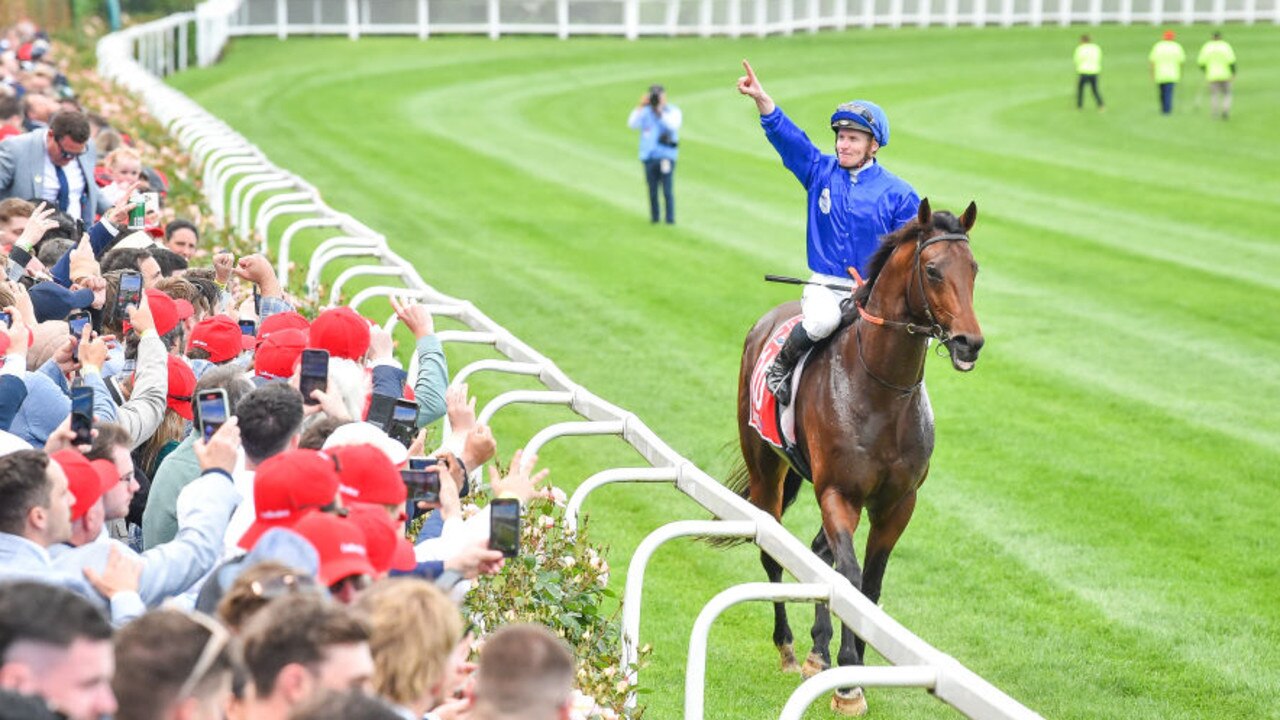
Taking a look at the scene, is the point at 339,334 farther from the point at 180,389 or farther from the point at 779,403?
the point at 779,403

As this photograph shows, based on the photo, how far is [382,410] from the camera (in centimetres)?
606

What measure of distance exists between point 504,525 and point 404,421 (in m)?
1.78

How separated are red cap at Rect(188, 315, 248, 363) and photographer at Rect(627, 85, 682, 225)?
12607 mm

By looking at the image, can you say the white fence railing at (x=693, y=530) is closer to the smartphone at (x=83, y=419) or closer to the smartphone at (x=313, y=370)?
the smartphone at (x=313, y=370)

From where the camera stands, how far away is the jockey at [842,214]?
759cm

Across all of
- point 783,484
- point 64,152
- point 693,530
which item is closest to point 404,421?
point 693,530

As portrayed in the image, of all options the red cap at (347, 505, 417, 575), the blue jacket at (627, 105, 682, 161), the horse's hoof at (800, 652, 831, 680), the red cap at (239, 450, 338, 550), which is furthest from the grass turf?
the red cap at (239, 450, 338, 550)

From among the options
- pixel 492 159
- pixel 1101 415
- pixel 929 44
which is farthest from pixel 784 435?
pixel 929 44

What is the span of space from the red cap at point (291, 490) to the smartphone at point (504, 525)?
1.24ft

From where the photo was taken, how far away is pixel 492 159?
80.0 feet

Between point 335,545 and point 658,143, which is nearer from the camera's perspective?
point 335,545

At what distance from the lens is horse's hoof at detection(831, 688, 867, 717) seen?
6977 millimetres

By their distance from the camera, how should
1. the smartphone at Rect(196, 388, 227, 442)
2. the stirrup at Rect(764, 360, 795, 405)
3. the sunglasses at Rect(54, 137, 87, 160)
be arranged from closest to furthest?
the smartphone at Rect(196, 388, 227, 442)
the stirrup at Rect(764, 360, 795, 405)
the sunglasses at Rect(54, 137, 87, 160)

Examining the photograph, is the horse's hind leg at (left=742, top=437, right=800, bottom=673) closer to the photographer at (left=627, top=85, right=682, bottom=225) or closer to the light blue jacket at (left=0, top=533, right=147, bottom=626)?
the light blue jacket at (left=0, top=533, right=147, bottom=626)
